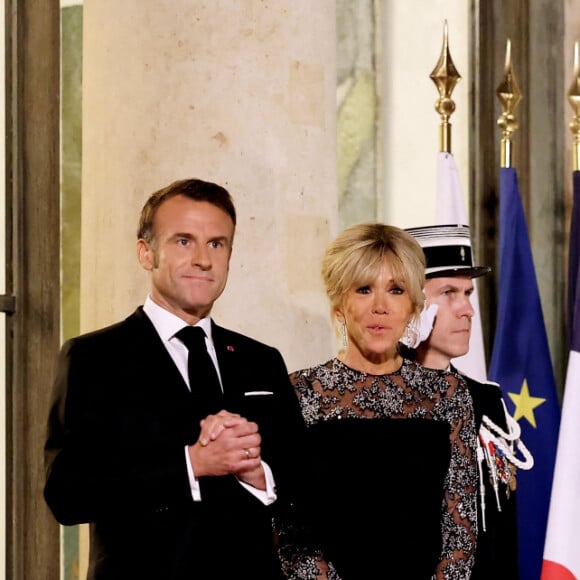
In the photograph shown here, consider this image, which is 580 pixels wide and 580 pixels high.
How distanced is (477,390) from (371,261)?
0.52 m

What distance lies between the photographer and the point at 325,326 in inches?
147

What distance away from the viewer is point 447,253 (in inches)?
138

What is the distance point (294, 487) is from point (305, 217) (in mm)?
1262

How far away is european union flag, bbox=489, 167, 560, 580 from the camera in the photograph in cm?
443

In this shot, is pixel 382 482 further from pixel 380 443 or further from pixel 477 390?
pixel 477 390

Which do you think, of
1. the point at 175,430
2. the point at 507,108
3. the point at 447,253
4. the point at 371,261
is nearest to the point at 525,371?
the point at 507,108

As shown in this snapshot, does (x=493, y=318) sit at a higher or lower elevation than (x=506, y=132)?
lower

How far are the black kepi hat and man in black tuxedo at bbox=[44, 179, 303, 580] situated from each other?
925 millimetres

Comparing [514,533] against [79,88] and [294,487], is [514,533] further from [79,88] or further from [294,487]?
[79,88]

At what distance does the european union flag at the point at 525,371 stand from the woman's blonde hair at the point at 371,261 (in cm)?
174

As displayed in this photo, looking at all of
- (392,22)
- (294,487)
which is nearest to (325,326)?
(294,487)

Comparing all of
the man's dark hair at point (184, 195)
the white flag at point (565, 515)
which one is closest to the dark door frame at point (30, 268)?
the man's dark hair at point (184, 195)

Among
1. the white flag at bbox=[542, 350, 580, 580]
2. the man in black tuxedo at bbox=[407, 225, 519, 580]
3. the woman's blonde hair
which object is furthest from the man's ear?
the white flag at bbox=[542, 350, 580, 580]

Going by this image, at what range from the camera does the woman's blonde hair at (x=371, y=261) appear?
289cm
